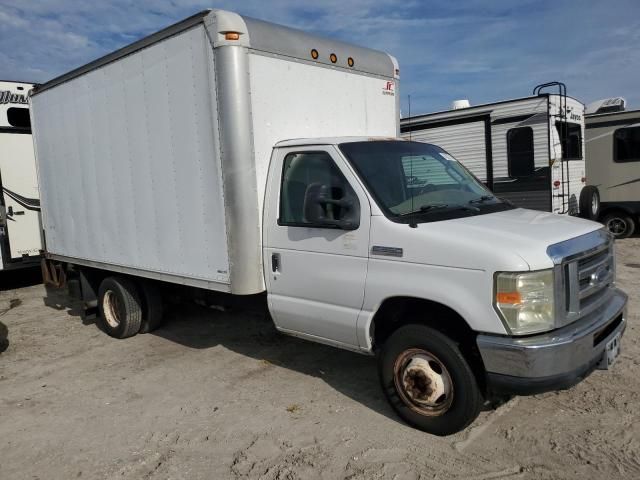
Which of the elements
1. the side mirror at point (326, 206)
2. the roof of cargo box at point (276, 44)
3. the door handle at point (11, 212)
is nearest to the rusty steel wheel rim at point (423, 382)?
the side mirror at point (326, 206)

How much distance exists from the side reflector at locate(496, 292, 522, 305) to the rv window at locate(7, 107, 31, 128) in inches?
373

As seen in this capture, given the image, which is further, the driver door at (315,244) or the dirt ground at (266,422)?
the driver door at (315,244)

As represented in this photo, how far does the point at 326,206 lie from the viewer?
4.34 metres

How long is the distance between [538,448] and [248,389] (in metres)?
2.54

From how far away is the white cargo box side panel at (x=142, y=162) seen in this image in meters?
5.02

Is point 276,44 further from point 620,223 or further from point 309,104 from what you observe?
point 620,223

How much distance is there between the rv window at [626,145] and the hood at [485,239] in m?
10.6

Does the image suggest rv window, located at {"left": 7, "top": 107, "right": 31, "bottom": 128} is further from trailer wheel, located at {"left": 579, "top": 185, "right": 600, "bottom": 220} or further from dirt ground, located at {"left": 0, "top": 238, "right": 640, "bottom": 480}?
trailer wheel, located at {"left": 579, "top": 185, "right": 600, "bottom": 220}

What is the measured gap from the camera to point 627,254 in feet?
36.5

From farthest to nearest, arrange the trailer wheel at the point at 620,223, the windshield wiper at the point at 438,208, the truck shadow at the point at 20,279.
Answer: the trailer wheel at the point at 620,223
the truck shadow at the point at 20,279
the windshield wiper at the point at 438,208

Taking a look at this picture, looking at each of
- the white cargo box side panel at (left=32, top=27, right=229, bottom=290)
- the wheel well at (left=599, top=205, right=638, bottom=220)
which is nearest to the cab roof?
the white cargo box side panel at (left=32, top=27, right=229, bottom=290)

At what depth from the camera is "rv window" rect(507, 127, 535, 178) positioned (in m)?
11.9

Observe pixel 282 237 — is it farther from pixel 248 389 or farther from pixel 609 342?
pixel 609 342

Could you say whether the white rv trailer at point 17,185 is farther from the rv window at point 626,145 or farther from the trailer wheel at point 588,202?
the rv window at point 626,145
